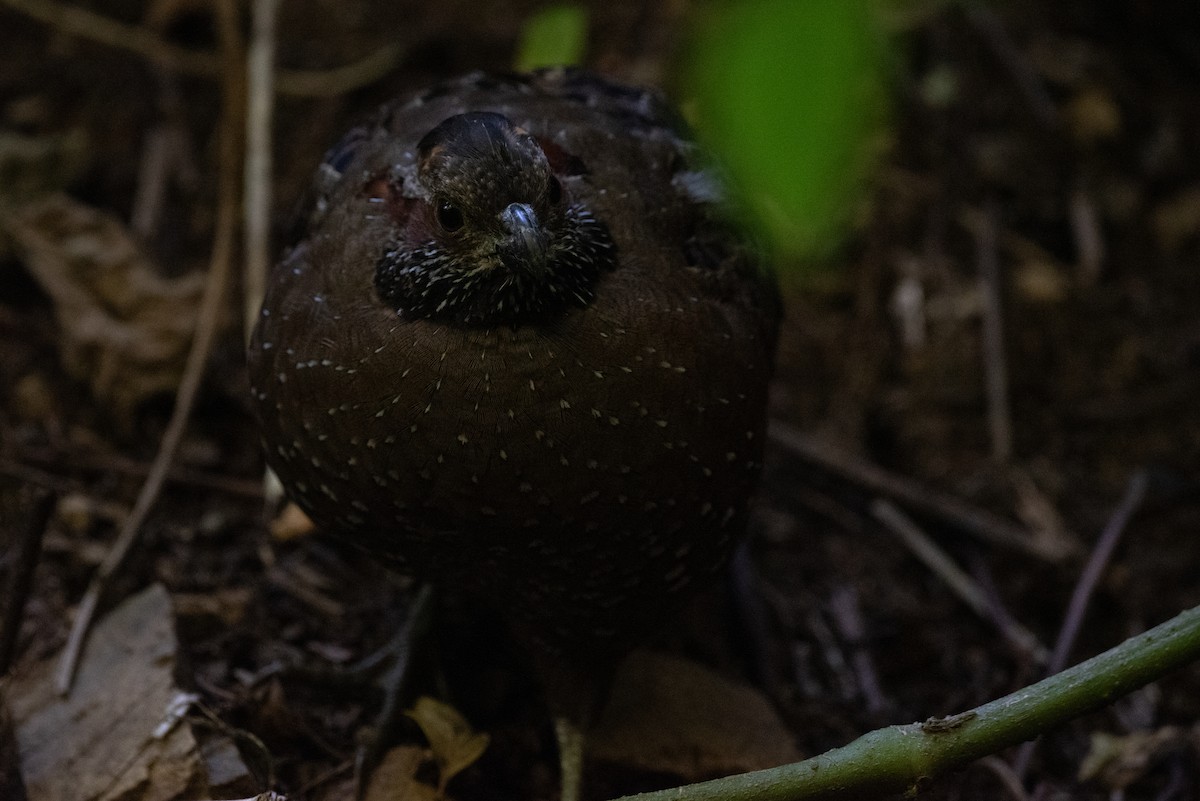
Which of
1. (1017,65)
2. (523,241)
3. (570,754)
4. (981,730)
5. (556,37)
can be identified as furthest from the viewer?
(1017,65)

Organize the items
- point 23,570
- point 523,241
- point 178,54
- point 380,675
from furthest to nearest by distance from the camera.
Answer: point 178,54 < point 380,675 < point 23,570 < point 523,241

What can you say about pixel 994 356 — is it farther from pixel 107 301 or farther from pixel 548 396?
pixel 107 301

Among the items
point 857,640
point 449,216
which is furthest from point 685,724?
point 449,216

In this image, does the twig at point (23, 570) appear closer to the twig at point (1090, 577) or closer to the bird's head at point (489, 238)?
the bird's head at point (489, 238)

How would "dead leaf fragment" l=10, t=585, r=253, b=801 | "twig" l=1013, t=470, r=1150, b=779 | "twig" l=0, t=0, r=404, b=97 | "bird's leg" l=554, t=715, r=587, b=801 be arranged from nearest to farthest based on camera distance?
"dead leaf fragment" l=10, t=585, r=253, b=801
"bird's leg" l=554, t=715, r=587, b=801
"twig" l=1013, t=470, r=1150, b=779
"twig" l=0, t=0, r=404, b=97

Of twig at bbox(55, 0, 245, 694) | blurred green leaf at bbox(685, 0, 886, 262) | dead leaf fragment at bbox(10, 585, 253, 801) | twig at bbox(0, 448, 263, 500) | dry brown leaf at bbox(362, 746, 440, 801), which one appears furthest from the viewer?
twig at bbox(0, 448, 263, 500)

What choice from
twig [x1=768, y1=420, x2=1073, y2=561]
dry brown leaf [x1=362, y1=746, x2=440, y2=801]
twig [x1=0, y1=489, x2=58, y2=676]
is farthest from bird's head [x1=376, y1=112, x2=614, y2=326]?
twig [x1=768, y1=420, x2=1073, y2=561]

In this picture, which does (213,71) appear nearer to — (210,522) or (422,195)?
(210,522)

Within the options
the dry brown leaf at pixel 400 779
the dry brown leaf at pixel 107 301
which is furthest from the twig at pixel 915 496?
the dry brown leaf at pixel 107 301

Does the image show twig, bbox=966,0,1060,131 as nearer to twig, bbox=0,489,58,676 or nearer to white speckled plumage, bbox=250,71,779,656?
white speckled plumage, bbox=250,71,779,656
